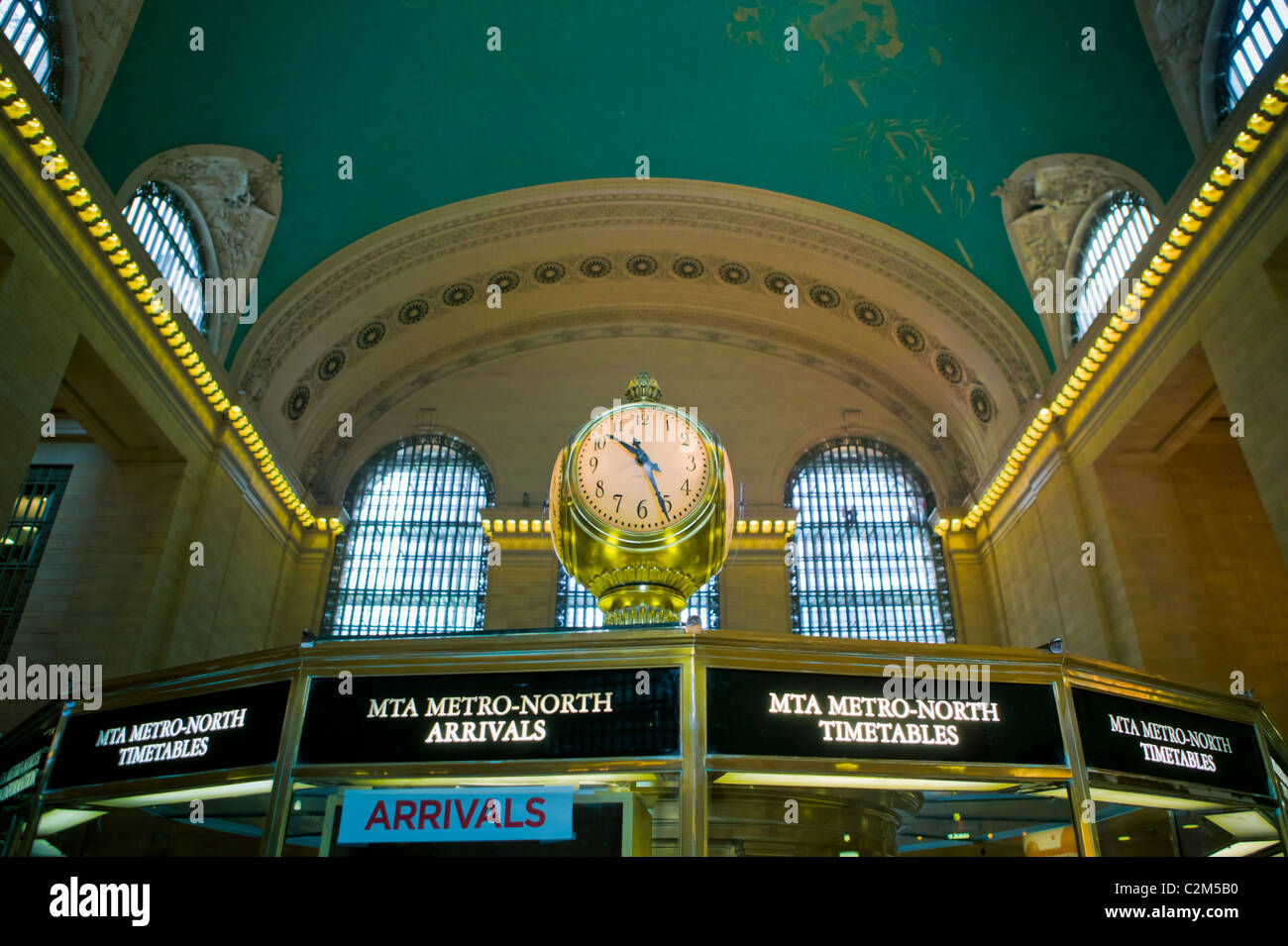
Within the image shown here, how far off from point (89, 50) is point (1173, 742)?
44.4 feet

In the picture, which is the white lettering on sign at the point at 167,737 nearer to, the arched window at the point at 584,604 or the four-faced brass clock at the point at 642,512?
the four-faced brass clock at the point at 642,512

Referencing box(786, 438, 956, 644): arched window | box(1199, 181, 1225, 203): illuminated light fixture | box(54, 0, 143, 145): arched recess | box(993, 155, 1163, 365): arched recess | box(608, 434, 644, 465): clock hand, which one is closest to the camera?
box(608, 434, 644, 465): clock hand

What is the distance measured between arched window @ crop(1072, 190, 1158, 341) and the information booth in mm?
12709

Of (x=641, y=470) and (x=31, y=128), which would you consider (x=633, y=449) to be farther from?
(x=31, y=128)

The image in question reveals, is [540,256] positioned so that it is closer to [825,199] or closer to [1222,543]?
[825,199]

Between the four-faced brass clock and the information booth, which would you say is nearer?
the information booth

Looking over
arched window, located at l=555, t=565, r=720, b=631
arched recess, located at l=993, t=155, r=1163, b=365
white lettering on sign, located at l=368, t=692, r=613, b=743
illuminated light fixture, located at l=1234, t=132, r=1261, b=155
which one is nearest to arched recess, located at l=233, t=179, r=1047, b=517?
arched recess, located at l=993, t=155, r=1163, b=365

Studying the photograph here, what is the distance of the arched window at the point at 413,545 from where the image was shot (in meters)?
18.6

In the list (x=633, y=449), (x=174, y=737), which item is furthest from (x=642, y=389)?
(x=174, y=737)

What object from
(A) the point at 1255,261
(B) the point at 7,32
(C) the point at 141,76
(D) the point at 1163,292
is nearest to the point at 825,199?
(D) the point at 1163,292

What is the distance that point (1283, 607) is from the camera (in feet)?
44.3

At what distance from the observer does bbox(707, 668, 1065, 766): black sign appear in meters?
2.08

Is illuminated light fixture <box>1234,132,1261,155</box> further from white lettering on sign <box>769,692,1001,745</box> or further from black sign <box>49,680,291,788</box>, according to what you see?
black sign <box>49,680,291,788</box>
